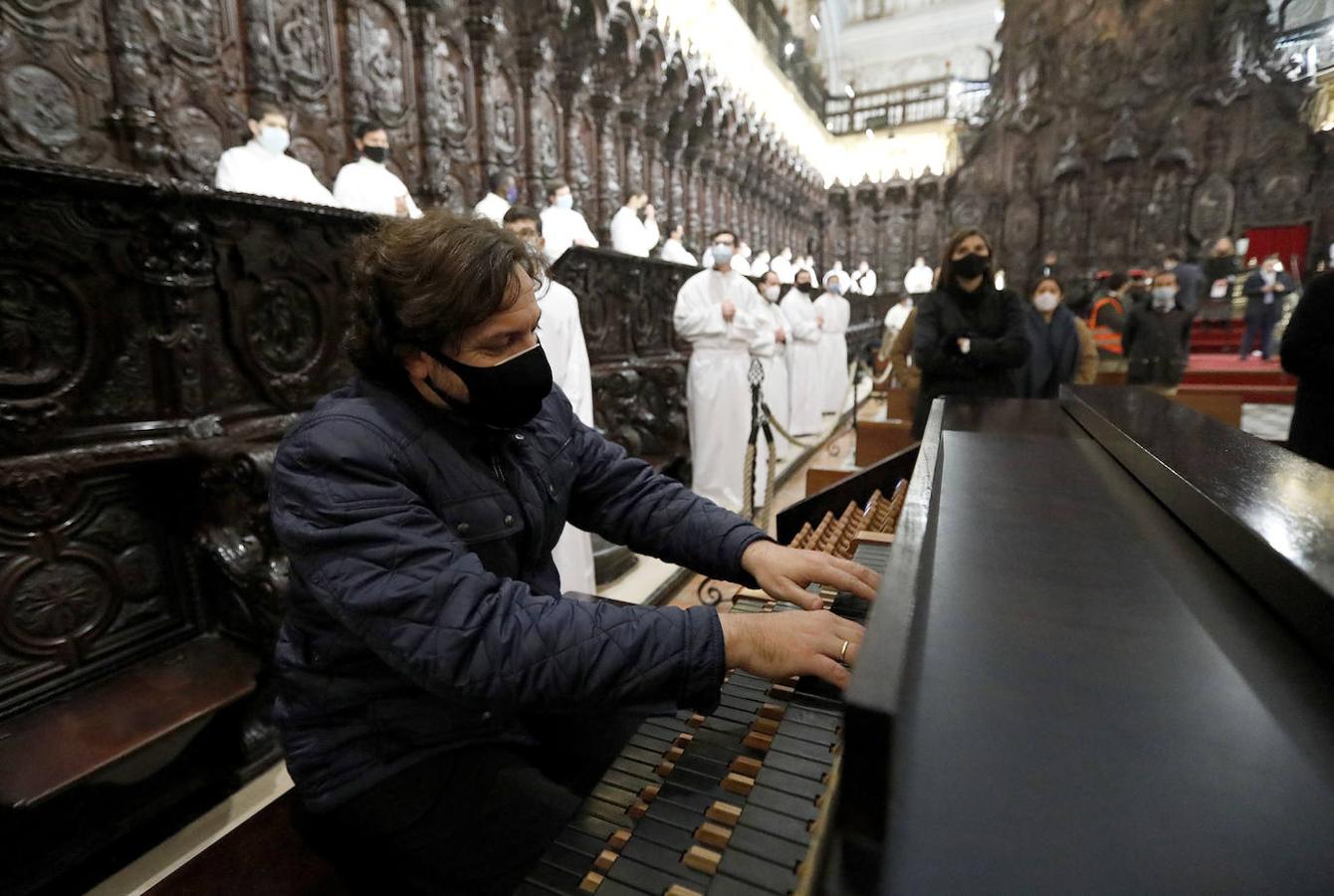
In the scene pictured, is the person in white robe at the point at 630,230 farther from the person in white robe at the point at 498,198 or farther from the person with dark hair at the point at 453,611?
the person with dark hair at the point at 453,611

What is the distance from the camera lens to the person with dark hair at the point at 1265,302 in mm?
10922

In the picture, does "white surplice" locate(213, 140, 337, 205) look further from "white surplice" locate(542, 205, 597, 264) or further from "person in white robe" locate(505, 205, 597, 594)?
"white surplice" locate(542, 205, 597, 264)

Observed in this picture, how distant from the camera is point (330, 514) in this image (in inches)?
43.1

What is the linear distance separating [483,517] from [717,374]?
4.77m

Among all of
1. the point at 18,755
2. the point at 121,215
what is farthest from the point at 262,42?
the point at 18,755

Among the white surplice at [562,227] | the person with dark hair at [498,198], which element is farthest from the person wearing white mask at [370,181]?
the white surplice at [562,227]

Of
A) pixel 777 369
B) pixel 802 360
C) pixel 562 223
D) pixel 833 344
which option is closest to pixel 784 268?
pixel 833 344

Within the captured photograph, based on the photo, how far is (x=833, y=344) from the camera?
11594mm

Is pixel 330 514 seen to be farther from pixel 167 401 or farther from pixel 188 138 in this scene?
pixel 188 138

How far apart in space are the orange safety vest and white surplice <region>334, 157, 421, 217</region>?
22.5ft

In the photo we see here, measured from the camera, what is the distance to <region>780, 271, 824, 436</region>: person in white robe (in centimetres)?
981

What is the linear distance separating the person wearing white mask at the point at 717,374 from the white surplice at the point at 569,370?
1817 millimetres

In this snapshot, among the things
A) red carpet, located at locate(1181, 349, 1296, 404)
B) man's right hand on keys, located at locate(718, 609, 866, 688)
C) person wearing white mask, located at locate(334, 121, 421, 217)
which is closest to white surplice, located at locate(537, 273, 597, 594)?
person wearing white mask, located at locate(334, 121, 421, 217)

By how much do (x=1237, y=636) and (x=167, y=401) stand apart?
318cm
